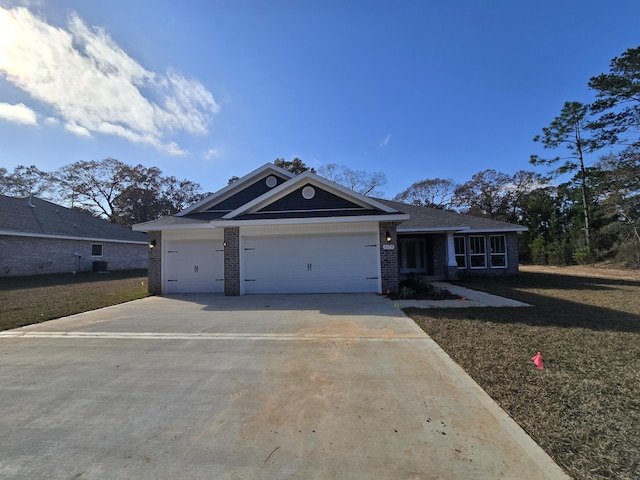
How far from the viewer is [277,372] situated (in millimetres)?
3980

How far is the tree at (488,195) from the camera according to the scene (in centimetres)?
4009

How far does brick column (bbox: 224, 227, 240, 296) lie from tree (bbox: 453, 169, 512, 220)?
1495 inches

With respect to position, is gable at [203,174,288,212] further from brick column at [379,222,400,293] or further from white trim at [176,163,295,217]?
brick column at [379,222,400,293]

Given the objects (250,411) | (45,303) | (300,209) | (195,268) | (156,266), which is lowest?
(250,411)

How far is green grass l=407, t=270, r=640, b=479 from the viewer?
2.40 m

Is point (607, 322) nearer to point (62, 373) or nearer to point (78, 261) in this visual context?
Answer: point (62, 373)

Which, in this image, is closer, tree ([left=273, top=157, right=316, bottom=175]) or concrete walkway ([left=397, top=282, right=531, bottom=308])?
concrete walkway ([left=397, top=282, right=531, bottom=308])

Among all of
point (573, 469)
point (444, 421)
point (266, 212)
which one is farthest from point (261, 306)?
point (573, 469)

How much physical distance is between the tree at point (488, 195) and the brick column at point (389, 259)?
116 ft

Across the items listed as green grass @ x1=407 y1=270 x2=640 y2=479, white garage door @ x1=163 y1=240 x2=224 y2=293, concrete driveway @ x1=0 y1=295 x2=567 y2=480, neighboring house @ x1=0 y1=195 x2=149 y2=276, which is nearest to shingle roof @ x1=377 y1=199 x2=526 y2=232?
green grass @ x1=407 y1=270 x2=640 y2=479

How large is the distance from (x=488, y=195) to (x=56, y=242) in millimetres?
44920

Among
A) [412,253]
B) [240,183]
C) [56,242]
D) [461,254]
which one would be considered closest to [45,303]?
[240,183]

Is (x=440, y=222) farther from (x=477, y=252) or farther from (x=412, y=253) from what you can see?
(x=477, y=252)

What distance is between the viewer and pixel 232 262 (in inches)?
428
